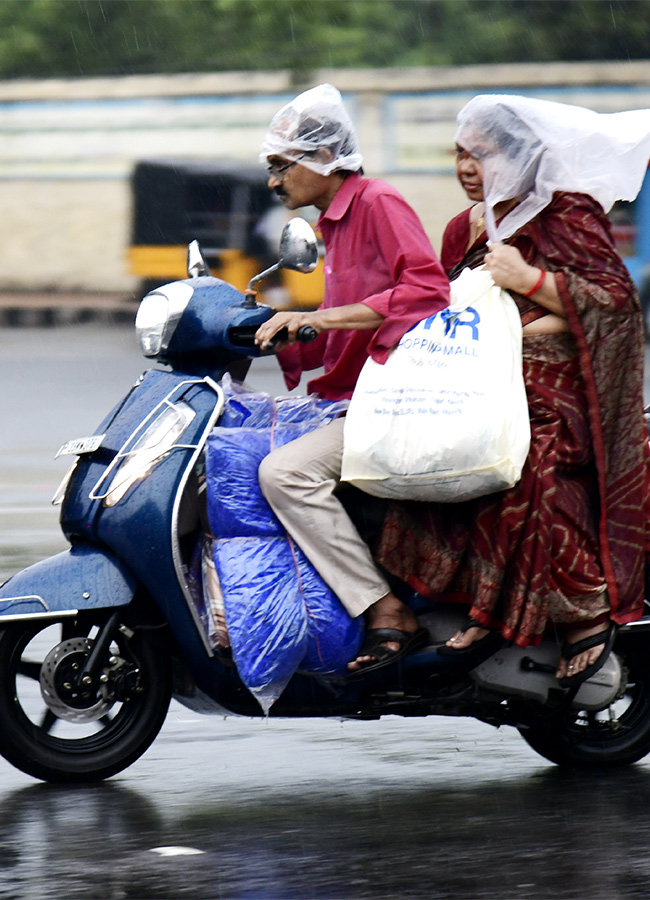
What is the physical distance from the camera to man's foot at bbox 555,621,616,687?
427 cm

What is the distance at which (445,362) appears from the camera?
13.5 ft

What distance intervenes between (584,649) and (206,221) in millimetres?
17426

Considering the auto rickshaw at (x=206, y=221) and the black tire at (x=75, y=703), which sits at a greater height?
the black tire at (x=75, y=703)

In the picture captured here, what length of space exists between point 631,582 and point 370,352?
0.95 metres

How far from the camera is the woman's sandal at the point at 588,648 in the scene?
14.0ft

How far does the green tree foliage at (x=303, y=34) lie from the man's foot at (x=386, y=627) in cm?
1872

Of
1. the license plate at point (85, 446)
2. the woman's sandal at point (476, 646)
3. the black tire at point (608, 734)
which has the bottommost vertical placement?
the black tire at point (608, 734)

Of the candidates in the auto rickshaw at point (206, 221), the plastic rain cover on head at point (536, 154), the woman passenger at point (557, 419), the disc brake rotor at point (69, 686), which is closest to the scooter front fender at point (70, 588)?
the disc brake rotor at point (69, 686)

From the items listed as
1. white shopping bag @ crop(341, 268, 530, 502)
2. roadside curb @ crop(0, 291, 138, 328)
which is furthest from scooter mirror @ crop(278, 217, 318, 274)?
roadside curb @ crop(0, 291, 138, 328)

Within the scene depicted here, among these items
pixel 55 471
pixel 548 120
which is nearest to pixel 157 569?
pixel 548 120

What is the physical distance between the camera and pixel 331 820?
4.09 metres

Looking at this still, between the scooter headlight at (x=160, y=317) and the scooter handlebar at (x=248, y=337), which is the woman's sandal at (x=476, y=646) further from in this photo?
the scooter headlight at (x=160, y=317)

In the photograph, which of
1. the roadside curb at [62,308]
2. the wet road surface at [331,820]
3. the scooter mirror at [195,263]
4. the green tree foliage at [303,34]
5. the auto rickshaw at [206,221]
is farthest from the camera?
the green tree foliage at [303,34]

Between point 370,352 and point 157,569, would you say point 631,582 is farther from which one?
point 157,569
